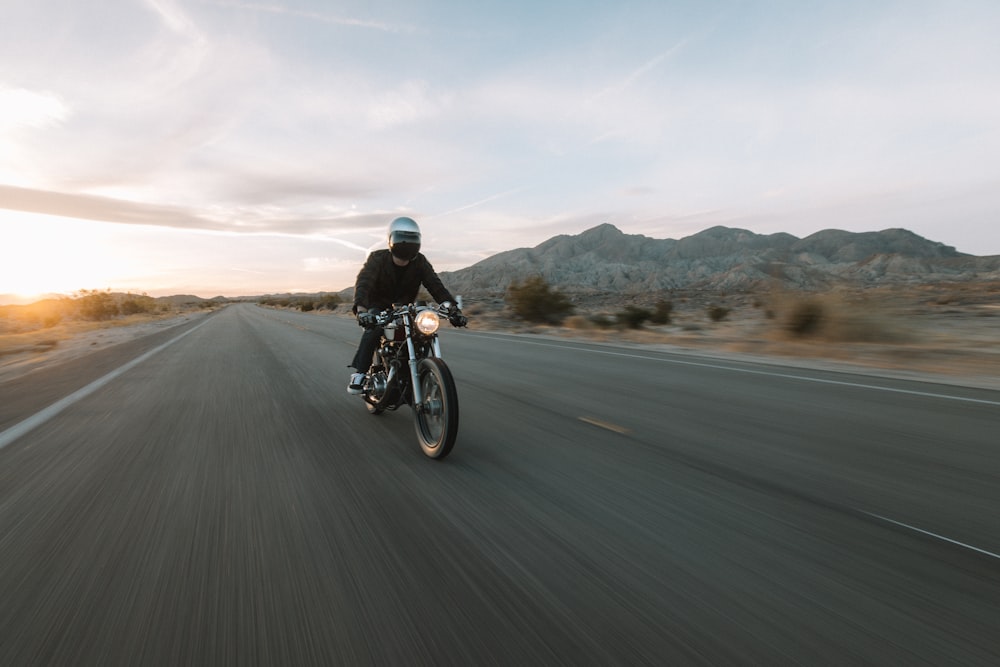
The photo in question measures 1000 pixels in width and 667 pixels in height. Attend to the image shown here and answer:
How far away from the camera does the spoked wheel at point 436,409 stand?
432 cm

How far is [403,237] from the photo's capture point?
541cm

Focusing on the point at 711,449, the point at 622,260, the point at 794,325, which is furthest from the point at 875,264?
the point at 711,449

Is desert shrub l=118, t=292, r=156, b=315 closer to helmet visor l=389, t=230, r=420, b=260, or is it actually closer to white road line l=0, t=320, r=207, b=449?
white road line l=0, t=320, r=207, b=449

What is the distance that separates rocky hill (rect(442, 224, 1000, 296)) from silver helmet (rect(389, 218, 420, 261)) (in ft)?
350

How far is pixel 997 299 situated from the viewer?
24.3 m

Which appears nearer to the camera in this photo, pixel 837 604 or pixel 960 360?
pixel 837 604

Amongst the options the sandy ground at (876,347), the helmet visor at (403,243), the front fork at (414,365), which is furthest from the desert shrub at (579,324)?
the front fork at (414,365)

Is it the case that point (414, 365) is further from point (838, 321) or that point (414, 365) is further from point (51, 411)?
point (838, 321)

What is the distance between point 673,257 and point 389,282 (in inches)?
6357

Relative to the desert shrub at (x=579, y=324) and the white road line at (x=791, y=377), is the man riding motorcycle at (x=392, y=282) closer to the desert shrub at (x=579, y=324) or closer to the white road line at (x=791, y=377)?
the white road line at (x=791, y=377)

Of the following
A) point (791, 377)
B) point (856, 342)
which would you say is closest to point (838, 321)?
point (856, 342)

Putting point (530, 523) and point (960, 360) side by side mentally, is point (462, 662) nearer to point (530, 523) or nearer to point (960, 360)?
point (530, 523)

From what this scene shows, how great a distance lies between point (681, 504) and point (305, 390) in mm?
6249

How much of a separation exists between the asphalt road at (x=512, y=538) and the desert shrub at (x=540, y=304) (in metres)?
19.7
